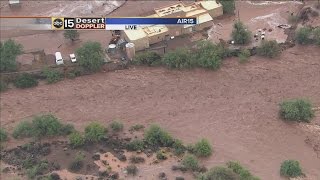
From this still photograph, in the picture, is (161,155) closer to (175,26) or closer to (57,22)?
(57,22)

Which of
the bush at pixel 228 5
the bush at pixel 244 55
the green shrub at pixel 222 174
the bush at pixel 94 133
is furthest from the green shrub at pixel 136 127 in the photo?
the bush at pixel 228 5

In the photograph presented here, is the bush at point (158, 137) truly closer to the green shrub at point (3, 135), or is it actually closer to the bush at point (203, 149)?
the bush at point (203, 149)

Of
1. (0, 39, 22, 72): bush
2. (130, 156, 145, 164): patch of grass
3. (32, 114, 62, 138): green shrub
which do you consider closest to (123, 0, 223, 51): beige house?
(0, 39, 22, 72): bush

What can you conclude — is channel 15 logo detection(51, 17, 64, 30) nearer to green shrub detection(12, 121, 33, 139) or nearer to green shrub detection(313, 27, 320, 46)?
green shrub detection(12, 121, 33, 139)

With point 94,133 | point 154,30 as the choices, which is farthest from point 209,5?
point 94,133

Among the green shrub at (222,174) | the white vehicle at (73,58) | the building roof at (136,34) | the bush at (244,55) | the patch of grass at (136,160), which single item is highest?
the building roof at (136,34)
